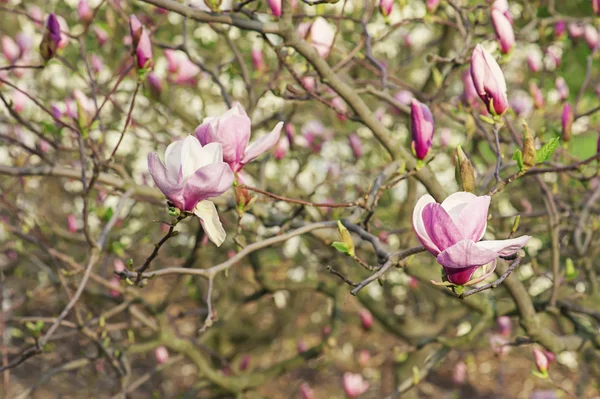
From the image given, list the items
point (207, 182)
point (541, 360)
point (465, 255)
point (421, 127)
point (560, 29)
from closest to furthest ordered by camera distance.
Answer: point (465, 255), point (207, 182), point (421, 127), point (541, 360), point (560, 29)

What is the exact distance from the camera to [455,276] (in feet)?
3.81

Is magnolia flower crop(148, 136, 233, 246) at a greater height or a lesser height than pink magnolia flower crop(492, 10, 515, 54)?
greater

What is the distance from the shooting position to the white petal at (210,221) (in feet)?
4.09

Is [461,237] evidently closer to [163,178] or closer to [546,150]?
[546,150]

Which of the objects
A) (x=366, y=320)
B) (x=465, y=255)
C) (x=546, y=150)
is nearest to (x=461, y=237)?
(x=465, y=255)

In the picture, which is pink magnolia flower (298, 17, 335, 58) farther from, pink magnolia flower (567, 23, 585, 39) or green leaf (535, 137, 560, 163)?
pink magnolia flower (567, 23, 585, 39)

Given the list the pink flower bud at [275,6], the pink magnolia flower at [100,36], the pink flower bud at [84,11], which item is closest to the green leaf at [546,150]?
the pink flower bud at [275,6]

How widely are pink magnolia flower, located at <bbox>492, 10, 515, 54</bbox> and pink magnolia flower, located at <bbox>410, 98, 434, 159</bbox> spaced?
1.75ft

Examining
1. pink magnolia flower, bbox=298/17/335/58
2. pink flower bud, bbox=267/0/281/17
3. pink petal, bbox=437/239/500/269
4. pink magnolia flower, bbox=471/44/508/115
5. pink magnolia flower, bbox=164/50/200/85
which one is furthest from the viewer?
pink magnolia flower, bbox=164/50/200/85

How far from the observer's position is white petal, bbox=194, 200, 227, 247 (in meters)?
1.25

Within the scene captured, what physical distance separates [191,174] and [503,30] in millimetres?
1176

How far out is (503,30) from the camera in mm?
1906

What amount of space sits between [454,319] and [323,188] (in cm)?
153

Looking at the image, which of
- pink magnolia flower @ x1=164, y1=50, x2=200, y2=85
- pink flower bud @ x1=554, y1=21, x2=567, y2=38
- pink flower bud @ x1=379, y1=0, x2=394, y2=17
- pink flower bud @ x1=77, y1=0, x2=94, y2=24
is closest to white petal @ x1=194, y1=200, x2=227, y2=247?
pink flower bud @ x1=379, y1=0, x2=394, y2=17
